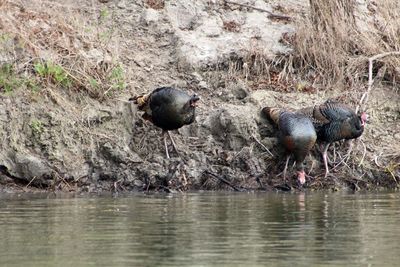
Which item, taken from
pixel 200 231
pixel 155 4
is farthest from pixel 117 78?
pixel 200 231

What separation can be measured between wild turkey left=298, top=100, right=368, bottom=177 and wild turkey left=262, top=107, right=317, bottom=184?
0.25 m

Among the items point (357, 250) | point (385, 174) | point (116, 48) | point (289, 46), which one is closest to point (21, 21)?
point (116, 48)

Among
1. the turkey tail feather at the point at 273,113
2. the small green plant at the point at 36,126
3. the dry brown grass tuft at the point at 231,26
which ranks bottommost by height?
the turkey tail feather at the point at 273,113

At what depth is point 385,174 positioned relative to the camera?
687 inches

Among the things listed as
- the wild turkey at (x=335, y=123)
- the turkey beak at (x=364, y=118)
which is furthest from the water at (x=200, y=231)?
the turkey beak at (x=364, y=118)

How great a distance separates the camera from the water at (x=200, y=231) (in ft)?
31.4

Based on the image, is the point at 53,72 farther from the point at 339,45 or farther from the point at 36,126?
the point at 339,45

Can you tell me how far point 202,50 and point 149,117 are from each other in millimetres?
2461

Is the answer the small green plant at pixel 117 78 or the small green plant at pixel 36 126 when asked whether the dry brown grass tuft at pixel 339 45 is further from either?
the small green plant at pixel 36 126

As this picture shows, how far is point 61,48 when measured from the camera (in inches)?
698

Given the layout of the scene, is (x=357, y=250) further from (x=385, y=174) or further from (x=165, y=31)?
(x=165, y=31)

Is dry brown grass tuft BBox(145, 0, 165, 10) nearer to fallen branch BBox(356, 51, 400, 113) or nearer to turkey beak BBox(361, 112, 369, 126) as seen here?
fallen branch BBox(356, 51, 400, 113)

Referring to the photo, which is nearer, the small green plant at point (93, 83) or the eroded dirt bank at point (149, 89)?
the eroded dirt bank at point (149, 89)

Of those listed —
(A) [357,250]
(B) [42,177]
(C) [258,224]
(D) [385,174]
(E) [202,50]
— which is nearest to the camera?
(A) [357,250]
